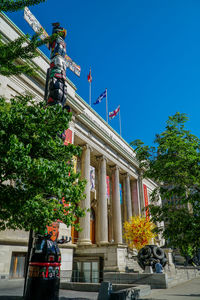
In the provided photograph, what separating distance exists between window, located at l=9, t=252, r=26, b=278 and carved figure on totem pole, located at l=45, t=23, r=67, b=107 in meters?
12.6

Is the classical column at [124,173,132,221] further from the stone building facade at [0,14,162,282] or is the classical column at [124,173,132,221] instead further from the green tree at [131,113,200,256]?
the green tree at [131,113,200,256]

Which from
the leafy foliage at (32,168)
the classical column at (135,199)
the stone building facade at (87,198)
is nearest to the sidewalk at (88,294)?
the stone building facade at (87,198)

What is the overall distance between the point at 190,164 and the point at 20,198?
7895mm

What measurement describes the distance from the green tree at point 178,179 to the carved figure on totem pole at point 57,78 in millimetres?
5187

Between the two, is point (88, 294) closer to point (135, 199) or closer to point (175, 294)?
point (175, 294)

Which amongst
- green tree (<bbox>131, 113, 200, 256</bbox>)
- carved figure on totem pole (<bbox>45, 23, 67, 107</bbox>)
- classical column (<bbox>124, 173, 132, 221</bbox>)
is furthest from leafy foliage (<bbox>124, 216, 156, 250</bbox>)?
carved figure on totem pole (<bbox>45, 23, 67, 107</bbox>)

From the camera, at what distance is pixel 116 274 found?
1928cm

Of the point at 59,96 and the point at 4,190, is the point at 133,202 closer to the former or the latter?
the point at 59,96

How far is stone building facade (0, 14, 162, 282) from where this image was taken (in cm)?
1838

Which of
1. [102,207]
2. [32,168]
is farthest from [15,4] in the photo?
[102,207]

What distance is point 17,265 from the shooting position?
18.0 m

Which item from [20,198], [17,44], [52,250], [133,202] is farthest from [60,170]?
[133,202]

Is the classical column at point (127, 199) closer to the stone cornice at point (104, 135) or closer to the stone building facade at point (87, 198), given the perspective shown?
the stone building facade at point (87, 198)

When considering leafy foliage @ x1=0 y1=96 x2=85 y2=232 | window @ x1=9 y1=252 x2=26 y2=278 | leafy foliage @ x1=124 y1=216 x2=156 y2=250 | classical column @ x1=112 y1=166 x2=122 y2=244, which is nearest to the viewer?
leafy foliage @ x1=0 y1=96 x2=85 y2=232
